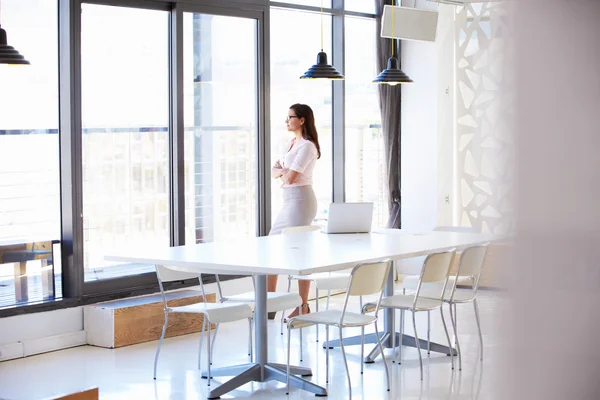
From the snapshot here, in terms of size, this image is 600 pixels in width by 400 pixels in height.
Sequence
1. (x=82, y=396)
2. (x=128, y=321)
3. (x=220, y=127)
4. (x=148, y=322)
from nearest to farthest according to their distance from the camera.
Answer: (x=82, y=396) < (x=128, y=321) < (x=148, y=322) < (x=220, y=127)

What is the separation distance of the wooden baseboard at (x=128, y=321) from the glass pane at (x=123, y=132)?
37 centimetres

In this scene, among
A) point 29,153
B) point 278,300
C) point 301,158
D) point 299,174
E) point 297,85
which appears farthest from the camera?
point 297,85

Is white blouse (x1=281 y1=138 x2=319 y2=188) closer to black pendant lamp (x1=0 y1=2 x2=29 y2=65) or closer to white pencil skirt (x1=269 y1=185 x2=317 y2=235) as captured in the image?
white pencil skirt (x1=269 y1=185 x2=317 y2=235)

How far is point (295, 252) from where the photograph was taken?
505 centimetres

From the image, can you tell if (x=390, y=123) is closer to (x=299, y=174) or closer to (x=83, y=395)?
(x=299, y=174)

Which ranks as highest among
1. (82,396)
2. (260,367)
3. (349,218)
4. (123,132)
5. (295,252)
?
(123,132)

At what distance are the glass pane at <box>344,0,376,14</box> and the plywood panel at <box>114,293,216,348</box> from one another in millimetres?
3738

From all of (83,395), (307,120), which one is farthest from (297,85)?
(83,395)

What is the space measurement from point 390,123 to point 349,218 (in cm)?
299

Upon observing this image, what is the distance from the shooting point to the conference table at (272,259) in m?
4.53

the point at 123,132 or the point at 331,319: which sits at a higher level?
the point at 123,132

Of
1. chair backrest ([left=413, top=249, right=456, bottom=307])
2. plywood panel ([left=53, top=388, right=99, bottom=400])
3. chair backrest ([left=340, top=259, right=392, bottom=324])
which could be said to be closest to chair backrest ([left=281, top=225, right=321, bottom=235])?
chair backrest ([left=413, top=249, right=456, bottom=307])

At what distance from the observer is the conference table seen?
178 inches

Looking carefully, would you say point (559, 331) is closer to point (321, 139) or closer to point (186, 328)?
point (186, 328)
